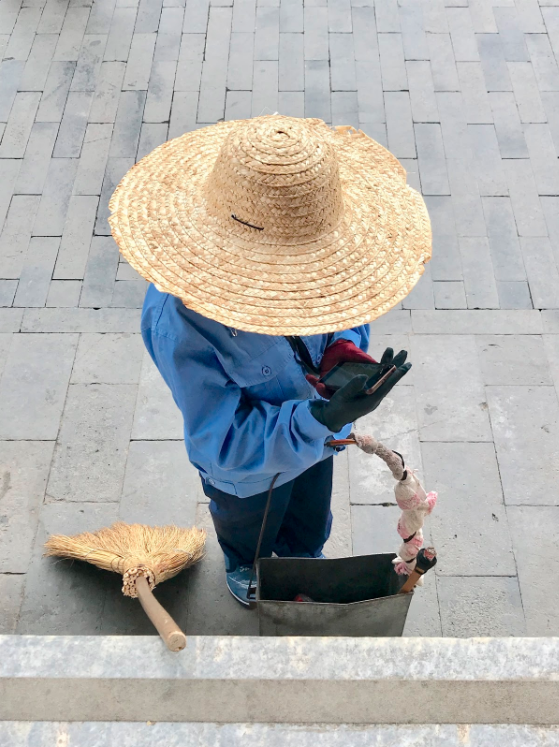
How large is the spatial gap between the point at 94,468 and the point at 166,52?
149 inches

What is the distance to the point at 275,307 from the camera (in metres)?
1.89

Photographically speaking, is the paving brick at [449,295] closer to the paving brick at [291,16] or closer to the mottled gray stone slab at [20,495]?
the mottled gray stone slab at [20,495]

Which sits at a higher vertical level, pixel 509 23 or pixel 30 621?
pixel 509 23

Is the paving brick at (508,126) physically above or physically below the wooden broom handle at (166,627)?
below

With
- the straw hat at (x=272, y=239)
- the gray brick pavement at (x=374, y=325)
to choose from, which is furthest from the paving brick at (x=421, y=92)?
the straw hat at (x=272, y=239)

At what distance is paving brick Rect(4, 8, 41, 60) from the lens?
19.3 feet

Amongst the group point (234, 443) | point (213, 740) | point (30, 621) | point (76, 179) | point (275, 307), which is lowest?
point (30, 621)

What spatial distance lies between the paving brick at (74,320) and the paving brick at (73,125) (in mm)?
1459

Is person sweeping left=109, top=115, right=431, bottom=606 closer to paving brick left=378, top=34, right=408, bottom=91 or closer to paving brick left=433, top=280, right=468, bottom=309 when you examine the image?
paving brick left=433, top=280, right=468, bottom=309

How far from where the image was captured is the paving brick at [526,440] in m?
3.57

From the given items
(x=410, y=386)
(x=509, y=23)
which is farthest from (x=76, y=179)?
(x=509, y=23)

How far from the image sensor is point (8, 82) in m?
5.66

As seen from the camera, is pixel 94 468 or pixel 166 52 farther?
pixel 166 52

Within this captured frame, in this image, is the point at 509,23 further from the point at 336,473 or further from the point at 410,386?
the point at 336,473
